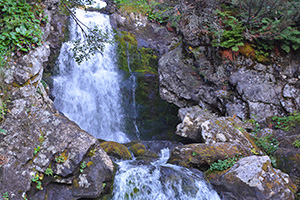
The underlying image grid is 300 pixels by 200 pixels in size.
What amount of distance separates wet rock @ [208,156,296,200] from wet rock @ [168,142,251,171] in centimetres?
51

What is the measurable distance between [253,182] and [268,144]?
2.21m

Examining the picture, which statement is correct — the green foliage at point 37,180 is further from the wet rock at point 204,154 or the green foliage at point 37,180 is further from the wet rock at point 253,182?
the wet rock at point 253,182

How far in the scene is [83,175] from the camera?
425 centimetres

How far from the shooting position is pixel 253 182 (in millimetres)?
4402

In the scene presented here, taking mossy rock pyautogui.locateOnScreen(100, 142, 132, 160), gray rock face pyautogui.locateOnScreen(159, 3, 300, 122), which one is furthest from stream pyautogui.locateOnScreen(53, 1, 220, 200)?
gray rock face pyautogui.locateOnScreen(159, 3, 300, 122)

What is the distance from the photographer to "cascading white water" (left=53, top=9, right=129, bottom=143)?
980 centimetres

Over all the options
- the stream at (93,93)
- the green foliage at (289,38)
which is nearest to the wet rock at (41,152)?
the stream at (93,93)

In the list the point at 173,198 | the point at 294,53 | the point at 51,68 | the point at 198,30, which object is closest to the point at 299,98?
the point at 294,53

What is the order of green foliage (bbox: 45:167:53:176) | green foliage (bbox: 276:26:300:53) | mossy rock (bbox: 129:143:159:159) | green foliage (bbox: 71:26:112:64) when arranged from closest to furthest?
green foliage (bbox: 45:167:53:176), green foliage (bbox: 71:26:112:64), mossy rock (bbox: 129:143:159:159), green foliage (bbox: 276:26:300:53)

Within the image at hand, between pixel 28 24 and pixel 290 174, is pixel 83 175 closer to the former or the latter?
pixel 28 24

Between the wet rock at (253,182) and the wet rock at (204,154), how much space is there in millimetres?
507

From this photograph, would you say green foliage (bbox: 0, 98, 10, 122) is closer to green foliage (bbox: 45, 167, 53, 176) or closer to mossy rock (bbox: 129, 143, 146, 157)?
green foliage (bbox: 45, 167, 53, 176)

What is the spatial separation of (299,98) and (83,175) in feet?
27.3

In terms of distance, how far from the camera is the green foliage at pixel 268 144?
5.93 metres
